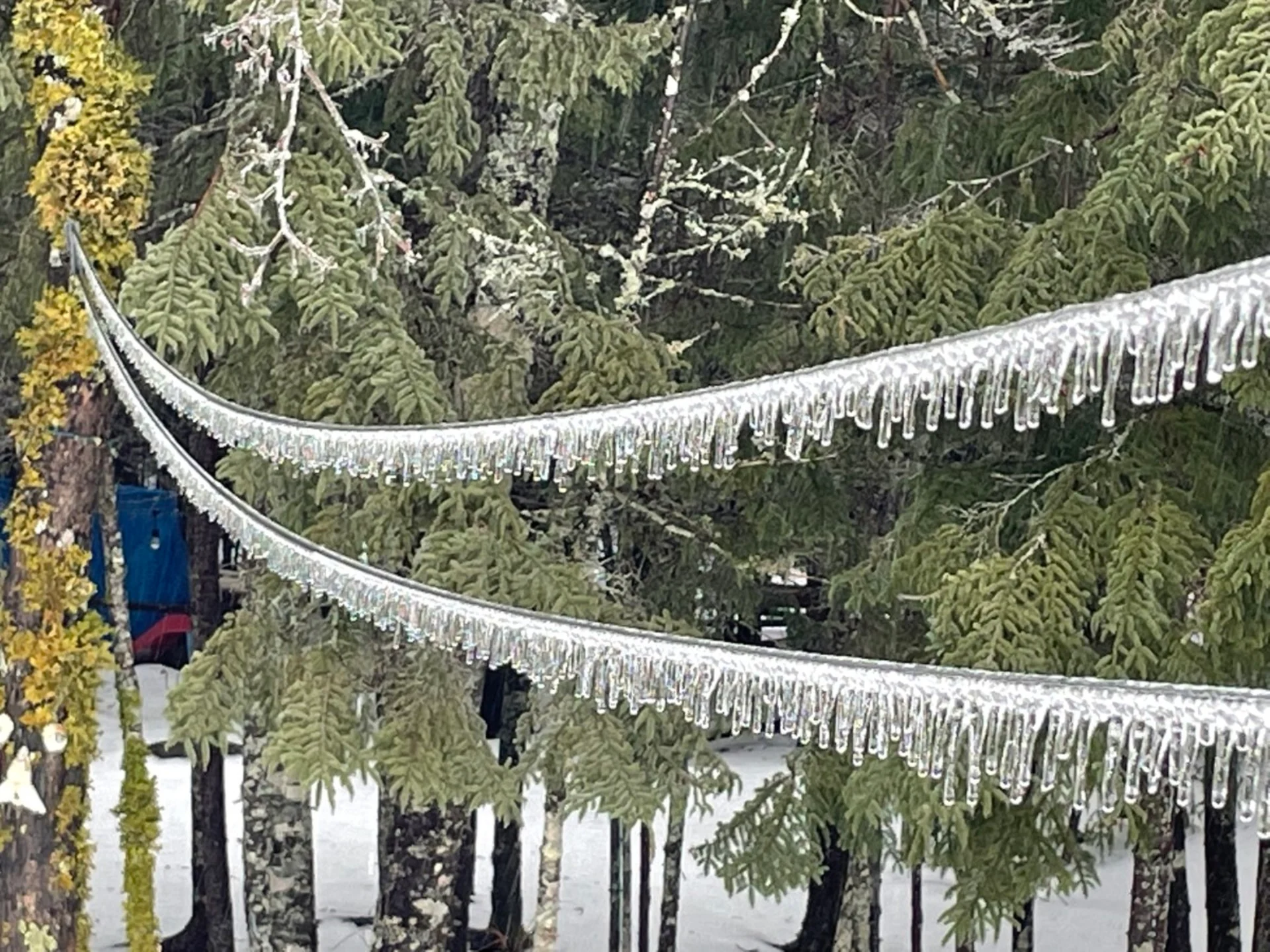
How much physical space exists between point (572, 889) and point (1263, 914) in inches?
296

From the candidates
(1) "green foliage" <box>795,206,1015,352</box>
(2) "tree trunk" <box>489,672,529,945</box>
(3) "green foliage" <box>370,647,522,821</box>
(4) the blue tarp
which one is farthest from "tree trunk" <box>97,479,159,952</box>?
(4) the blue tarp

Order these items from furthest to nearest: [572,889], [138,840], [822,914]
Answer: [572,889]
[822,914]
[138,840]

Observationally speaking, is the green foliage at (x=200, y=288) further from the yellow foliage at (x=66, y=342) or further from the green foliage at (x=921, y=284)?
the green foliage at (x=921, y=284)

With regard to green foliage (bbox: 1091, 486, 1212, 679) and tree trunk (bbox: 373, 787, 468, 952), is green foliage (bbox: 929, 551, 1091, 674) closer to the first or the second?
green foliage (bbox: 1091, 486, 1212, 679)

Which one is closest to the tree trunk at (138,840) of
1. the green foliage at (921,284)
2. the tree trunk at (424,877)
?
the tree trunk at (424,877)

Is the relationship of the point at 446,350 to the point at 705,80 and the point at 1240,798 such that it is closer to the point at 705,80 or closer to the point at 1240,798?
the point at 705,80

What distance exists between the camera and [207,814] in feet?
29.7

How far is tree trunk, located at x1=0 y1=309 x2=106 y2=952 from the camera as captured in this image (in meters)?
4.70

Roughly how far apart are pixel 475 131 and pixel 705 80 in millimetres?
1797

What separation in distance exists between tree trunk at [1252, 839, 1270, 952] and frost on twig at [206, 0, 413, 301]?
442 centimetres

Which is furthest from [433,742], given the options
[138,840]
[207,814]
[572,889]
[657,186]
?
[572,889]

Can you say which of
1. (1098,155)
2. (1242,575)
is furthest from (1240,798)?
(1098,155)

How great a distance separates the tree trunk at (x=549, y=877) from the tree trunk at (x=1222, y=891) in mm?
3788

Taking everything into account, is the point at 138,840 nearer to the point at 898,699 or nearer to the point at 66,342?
the point at 66,342
